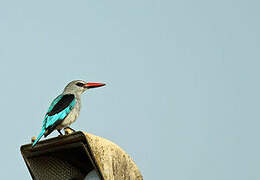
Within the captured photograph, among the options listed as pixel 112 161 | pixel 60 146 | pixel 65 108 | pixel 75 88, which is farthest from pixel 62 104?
pixel 112 161

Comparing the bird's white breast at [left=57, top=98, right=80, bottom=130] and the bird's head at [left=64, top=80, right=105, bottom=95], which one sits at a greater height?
the bird's head at [left=64, top=80, right=105, bottom=95]

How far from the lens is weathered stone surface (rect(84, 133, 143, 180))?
8.50 ft

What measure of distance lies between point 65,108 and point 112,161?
1.60 metres

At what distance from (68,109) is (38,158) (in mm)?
1265

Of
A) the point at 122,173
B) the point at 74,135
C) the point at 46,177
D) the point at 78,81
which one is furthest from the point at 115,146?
the point at 78,81

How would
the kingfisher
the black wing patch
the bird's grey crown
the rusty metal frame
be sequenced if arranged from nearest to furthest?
the rusty metal frame → the kingfisher → the black wing patch → the bird's grey crown

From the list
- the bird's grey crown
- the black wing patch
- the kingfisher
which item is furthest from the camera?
the bird's grey crown

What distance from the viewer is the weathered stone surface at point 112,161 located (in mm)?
2590

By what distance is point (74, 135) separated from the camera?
2.62m

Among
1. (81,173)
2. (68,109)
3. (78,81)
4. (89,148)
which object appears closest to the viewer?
(89,148)

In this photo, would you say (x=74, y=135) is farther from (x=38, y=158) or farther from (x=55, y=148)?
(x=38, y=158)

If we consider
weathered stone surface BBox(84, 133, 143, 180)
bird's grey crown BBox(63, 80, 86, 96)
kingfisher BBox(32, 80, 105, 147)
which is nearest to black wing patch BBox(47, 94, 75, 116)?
kingfisher BBox(32, 80, 105, 147)

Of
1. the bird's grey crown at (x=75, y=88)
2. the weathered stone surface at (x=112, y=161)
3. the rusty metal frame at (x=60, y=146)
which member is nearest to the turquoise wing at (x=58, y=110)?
the bird's grey crown at (x=75, y=88)

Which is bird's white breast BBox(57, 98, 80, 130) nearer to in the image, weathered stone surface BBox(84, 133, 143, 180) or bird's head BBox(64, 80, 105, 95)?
bird's head BBox(64, 80, 105, 95)
